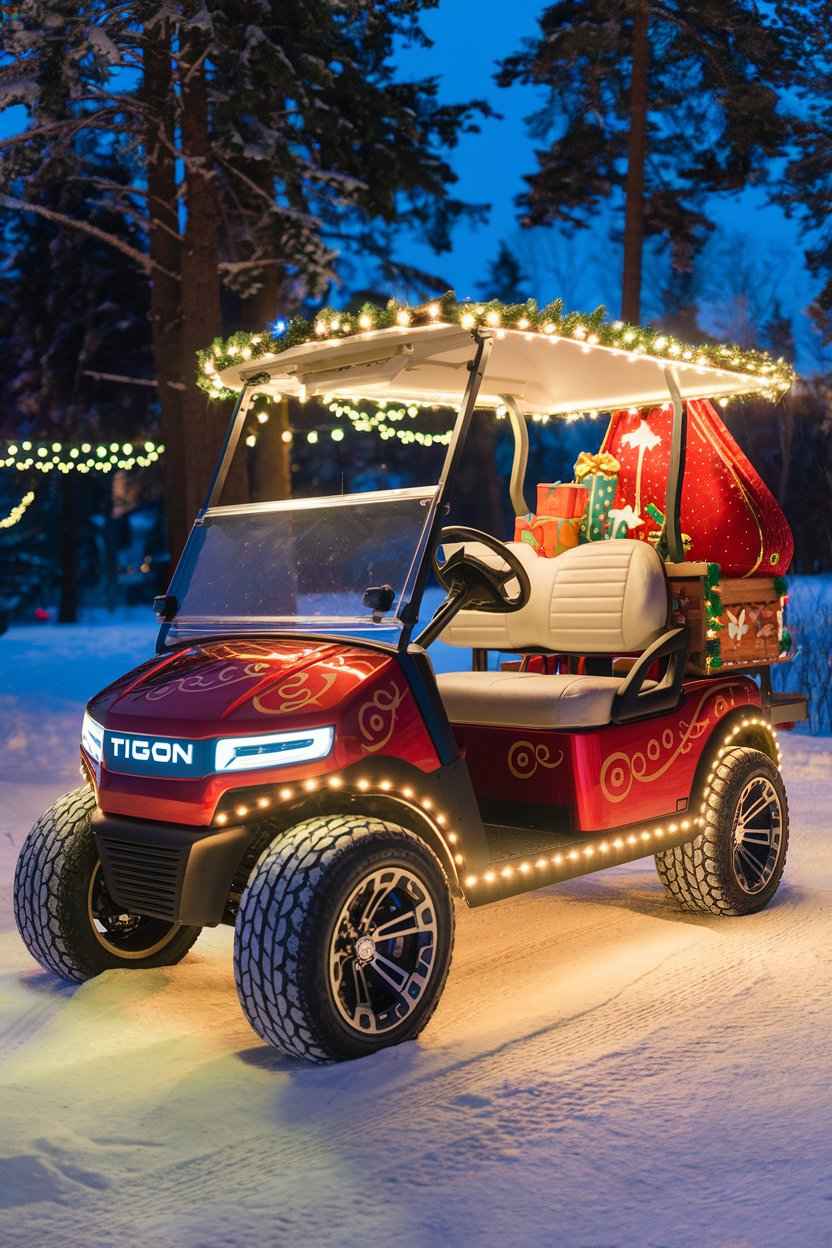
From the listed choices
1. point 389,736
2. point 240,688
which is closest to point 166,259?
point 240,688

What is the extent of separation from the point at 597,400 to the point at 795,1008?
122 inches

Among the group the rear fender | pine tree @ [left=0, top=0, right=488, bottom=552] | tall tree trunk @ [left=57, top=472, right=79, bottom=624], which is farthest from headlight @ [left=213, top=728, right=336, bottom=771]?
tall tree trunk @ [left=57, top=472, right=79, bottom=624]

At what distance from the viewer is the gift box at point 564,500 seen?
6.50 m

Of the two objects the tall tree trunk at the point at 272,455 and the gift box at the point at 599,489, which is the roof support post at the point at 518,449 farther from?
the tall tree trunk at the point at 272,455

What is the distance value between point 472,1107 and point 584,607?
8.89 ft

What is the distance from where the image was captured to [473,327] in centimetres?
450

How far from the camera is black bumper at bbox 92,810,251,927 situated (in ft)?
13.0

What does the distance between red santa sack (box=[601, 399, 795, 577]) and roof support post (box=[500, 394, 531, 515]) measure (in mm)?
495

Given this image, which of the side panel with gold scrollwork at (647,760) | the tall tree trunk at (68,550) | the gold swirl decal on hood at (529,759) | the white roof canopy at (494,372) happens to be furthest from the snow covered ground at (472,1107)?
the tall tree trunk at (68,550)

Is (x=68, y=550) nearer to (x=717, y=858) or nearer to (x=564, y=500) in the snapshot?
(x=564, y=500)

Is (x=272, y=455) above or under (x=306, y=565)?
above

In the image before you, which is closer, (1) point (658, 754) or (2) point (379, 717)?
(2) point (379, 717)

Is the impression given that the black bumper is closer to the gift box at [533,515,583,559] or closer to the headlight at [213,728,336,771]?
the headlight at [213,728,336,771]

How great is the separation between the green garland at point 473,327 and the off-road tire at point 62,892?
1.64 meters
